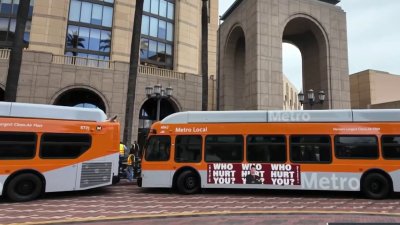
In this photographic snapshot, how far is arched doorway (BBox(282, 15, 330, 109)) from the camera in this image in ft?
94.9

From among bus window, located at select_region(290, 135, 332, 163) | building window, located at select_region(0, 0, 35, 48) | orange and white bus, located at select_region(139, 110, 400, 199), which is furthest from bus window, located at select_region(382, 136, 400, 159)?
building window, located at select_region(0, 0, 35, 48)

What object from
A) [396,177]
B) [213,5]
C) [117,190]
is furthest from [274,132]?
[213,5]

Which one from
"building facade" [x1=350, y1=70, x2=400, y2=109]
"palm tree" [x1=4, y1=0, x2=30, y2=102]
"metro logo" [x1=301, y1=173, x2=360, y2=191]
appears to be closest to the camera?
"metro logo" [x1=301, y1=173, x2=360, y2=191]

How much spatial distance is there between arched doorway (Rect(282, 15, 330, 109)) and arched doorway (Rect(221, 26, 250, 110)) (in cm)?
462

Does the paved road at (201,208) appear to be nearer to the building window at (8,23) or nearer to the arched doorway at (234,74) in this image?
the arched doorway at (234,74)

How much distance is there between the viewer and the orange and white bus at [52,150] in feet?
37.2

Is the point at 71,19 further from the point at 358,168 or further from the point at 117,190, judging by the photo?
the point at 358,168

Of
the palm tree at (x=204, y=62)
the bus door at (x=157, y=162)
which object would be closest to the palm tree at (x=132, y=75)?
the palm tree at (x=204, y=62)

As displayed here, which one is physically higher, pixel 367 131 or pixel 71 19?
pixel 71 19

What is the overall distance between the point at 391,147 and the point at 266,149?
4.42 m

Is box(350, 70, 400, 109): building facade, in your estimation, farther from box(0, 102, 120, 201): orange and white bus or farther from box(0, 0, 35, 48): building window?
box(0, 0, 35, 48): building window

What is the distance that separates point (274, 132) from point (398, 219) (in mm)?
5326

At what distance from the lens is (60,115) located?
40.4 ft

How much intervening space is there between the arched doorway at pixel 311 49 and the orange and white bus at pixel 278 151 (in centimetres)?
1653
